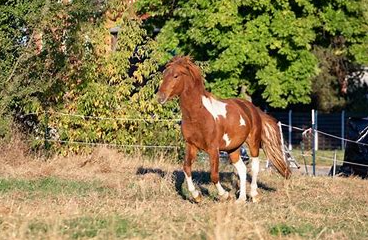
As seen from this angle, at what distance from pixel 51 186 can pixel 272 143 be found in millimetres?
4093

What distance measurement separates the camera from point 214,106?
43.6 ft

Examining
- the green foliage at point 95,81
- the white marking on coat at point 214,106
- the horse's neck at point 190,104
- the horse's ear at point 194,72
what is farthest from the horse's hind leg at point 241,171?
the green foliage at point 95,81

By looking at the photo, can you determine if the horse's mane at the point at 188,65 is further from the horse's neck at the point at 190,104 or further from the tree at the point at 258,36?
the tree at the point at 258,36

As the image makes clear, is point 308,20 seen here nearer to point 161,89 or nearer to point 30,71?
point 30,71

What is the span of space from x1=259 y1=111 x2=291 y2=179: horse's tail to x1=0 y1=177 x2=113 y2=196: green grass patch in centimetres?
291

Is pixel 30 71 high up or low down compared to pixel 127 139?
up

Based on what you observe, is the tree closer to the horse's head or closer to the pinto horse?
the pinto horse

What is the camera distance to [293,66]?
97.0 feet

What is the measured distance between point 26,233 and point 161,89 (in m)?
4.24

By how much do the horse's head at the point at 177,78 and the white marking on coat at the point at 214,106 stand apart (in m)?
0.42

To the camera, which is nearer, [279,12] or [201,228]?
[201,228]

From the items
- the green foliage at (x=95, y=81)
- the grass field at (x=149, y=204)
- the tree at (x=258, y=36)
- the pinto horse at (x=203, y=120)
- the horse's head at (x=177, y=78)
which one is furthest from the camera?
the tree at (x=258, y=36)

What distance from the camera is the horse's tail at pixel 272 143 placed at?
14.7 metres

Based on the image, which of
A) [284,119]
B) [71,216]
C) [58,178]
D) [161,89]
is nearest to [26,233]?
[71,216]
